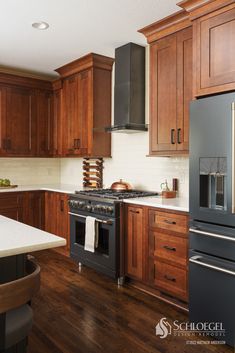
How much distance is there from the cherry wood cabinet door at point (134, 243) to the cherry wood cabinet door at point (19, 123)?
237 centimetres

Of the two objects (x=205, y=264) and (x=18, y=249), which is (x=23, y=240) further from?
(x=205, y=264)

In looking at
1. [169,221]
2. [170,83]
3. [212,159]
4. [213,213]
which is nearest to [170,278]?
[169,221]

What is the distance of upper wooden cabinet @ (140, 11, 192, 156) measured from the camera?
3.07 meters

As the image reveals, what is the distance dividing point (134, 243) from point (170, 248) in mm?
492

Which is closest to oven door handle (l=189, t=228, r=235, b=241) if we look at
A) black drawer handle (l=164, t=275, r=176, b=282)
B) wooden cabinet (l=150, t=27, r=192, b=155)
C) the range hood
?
black drawer handle (l=164, t=275, r=176, b=282)

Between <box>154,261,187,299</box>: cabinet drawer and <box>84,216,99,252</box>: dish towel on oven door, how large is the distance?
2.61ft

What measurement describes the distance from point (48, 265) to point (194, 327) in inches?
84.1

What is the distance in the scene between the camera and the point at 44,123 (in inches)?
204

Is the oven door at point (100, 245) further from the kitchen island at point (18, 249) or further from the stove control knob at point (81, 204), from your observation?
the kitchen island at point (18, 249)

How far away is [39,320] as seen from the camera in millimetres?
2670

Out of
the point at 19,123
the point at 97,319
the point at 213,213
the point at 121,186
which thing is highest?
the point at 19,123

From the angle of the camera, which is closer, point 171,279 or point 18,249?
point 18,249

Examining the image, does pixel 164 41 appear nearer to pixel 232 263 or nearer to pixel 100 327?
pixel 232 263

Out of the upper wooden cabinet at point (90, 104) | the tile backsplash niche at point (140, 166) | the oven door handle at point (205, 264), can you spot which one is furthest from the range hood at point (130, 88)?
the oven door handle at point (205, 264)
